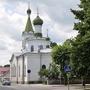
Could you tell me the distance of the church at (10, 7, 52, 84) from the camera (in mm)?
110438

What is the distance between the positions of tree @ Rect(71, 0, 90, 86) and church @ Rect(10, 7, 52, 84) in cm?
6192

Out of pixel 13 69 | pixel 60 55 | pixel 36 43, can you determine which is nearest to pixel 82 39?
pixel 60 55

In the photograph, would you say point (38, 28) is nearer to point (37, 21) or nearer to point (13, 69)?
point (37, 21)

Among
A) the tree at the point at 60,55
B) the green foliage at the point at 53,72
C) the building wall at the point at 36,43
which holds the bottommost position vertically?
the green foliage at the point at 53,72

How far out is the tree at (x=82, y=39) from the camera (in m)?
41.7

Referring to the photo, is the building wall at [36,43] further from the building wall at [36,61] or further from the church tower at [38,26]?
the building wall at [36,61]

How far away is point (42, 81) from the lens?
342 ft

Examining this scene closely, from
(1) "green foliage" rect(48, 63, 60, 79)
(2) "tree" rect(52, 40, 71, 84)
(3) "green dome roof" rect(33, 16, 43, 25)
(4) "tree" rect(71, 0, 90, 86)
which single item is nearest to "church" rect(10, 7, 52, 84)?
(3) "green dome roof" rect(33, 16, 43, 25)

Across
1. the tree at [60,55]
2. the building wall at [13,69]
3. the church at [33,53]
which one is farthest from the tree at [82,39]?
the building wall at [13,69]

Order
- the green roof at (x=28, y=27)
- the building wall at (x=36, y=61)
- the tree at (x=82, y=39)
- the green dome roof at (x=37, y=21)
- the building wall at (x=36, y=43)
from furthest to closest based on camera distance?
the green roof at (x=28, y=27) → the green dome roof at (x=37, y=21) → the building wall at (x=36, y=43) → the building wall at (x=36, y=61) → the tree at (x=82, y=39)

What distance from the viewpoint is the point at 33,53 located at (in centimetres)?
11162

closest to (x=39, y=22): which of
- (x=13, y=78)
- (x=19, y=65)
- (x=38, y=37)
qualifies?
(x=38, y=37)

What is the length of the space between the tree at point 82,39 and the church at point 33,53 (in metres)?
61.9

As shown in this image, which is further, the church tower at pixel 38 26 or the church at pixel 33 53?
the church tower at pixel 38 26
